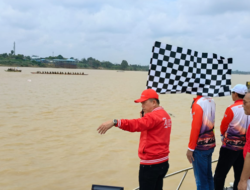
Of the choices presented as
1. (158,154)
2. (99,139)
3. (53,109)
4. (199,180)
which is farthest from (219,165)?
(53,109)

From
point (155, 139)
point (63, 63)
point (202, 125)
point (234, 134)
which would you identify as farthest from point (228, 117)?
point (63, 63)

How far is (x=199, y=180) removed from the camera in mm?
3996

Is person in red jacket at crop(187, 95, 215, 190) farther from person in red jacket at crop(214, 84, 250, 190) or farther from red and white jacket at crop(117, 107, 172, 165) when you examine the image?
red and white jacket at crop(117, 107, 172, 165)

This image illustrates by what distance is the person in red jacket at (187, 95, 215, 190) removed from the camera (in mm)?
3840

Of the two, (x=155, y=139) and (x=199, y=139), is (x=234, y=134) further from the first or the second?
(x=155, y=139)

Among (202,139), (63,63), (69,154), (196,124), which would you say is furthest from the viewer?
(63,63)

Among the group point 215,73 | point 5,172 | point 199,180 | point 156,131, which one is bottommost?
point 5,172

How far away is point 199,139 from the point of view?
3.93 meters

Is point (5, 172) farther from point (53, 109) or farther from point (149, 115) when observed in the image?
point (53, 109)

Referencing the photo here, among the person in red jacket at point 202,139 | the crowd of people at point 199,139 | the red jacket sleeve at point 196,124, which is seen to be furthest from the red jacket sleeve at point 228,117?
the red jacket sleeve at point 196,124

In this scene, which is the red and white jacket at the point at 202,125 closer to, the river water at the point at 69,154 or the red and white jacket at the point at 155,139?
the red and white jacket at the point at 155,139

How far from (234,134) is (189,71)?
116cm

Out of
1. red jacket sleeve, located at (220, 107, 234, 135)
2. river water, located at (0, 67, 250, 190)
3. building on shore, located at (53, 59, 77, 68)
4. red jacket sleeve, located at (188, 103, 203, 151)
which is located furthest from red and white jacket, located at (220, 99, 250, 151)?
building on shore, located at (53, 59, 77, 68)

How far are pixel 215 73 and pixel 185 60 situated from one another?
1.64ft
